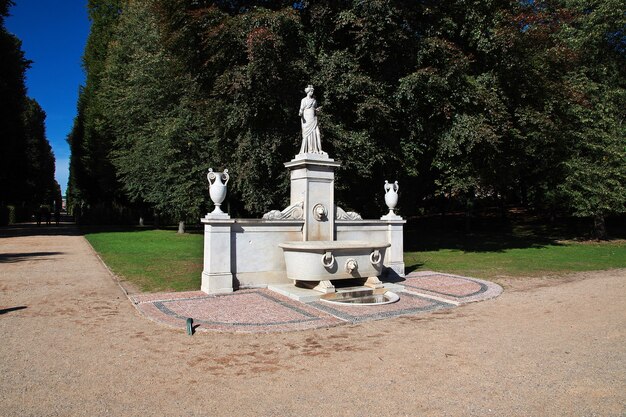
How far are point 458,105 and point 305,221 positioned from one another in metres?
8.13

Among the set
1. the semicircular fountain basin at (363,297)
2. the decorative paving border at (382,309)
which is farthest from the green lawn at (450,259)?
the decorative paving border at (382,309)

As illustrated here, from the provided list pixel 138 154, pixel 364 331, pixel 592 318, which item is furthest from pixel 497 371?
pixel 138 154

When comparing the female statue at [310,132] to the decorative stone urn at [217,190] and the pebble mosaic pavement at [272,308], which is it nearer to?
the decorative stone urn at [217,190]

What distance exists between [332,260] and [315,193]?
2310 millimetres

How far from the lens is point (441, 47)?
1473cm

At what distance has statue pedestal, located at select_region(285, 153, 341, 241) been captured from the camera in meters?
10.8

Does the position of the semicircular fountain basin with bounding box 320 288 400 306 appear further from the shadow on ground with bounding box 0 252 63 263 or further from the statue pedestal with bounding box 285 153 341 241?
the shadow on ground with bounding box 0 252 63 263

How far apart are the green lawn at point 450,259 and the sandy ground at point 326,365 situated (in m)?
3.62

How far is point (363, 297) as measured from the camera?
9.15 metres

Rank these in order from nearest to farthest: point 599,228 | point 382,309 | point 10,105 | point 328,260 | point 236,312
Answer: point 236,312, point 382,309, point 328,260, point 599,228, point 10,105

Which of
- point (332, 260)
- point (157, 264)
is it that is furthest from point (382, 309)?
point (157, 264)

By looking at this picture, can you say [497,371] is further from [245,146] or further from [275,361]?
[245,146]

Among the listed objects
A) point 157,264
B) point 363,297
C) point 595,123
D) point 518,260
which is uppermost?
point 595,123

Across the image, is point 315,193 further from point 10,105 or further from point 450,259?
point 10,105
